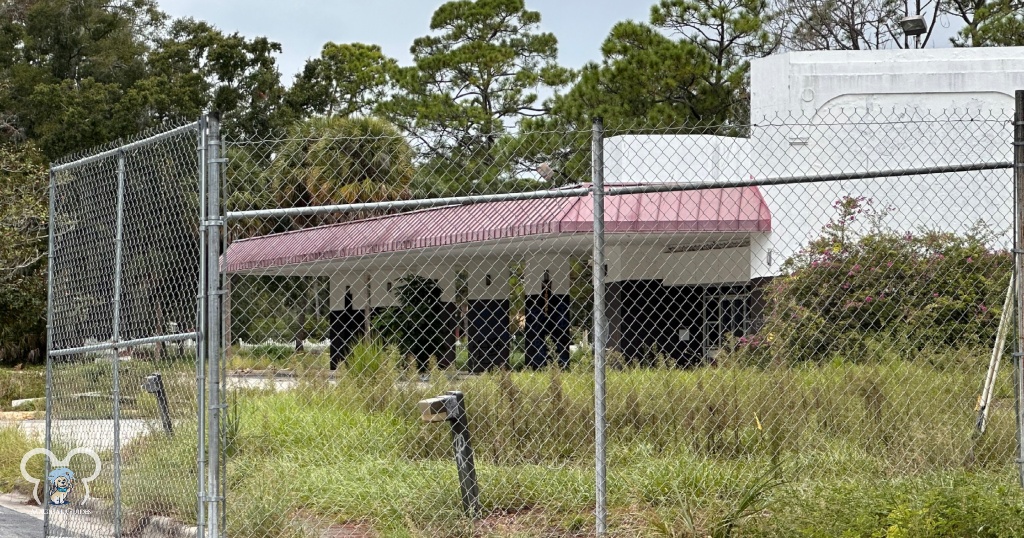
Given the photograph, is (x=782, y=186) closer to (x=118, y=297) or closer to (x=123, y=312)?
(x=123, y=312)

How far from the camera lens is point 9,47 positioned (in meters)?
43.2

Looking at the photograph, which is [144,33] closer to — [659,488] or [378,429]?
[378,429]

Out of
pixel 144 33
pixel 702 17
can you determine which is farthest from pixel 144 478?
pixel 144 33

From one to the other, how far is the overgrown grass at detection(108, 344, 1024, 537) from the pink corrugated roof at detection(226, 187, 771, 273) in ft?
22.8

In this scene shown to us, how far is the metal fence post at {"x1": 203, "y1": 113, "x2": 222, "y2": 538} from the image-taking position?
228 inches

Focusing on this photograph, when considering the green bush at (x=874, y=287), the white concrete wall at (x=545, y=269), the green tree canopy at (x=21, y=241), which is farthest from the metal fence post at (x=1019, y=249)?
the green tree canopy at (x=21, y=241)

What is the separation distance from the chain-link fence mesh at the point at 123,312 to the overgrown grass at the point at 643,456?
0.34 ft

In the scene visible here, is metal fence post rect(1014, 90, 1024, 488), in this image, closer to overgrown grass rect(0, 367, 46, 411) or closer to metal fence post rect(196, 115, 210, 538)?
metal fence post rect(196, 115, 210, 538)

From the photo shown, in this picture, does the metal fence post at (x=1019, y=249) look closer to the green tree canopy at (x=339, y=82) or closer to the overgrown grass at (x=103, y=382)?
the overgrown grass at (x=103, y=382)

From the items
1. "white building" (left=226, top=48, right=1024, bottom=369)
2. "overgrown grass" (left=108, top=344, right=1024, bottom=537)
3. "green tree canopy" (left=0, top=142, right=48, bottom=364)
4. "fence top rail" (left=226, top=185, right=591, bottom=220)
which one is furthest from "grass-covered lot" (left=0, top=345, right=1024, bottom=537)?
"green tree canopy" (left=0, top=142, right=48, bottom=364)

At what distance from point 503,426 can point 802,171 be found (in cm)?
1128

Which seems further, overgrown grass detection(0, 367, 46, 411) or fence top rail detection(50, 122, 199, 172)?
overgrown grass detection(0, 367, 46, 411)

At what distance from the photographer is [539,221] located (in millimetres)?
17953

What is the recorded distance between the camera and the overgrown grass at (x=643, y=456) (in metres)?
6.09
